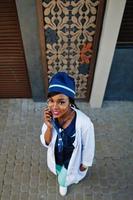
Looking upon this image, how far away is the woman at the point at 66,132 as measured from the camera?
2068 millimetres

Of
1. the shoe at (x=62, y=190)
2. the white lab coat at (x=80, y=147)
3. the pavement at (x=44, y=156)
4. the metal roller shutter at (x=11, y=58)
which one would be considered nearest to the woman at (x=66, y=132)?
the white lab coat at (x=80, y=147)

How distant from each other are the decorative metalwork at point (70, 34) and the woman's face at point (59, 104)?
115 centimetres

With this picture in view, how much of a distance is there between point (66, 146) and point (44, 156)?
1058 millimetres

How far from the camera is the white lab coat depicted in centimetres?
233

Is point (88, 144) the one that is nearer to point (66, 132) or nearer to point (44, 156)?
point (66, 132)

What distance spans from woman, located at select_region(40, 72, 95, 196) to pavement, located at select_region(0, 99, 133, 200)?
43cm

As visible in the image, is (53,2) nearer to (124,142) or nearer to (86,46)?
(86,46)

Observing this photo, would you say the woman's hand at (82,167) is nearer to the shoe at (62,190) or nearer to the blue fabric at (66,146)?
the blue fabric at (66,146)

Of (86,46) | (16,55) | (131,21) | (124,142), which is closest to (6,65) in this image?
(16,55)

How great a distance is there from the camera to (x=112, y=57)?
128 inches

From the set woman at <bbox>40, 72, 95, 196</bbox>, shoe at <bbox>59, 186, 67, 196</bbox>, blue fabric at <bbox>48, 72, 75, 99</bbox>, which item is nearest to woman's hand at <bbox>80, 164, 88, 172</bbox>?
woman at <bbox>40, 72, 95, 196</bbox>

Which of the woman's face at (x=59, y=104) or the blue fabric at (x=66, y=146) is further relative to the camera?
the blue fabric at (x=66, y=146)

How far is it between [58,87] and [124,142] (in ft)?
6.83

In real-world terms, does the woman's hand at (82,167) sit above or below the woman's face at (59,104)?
below
